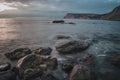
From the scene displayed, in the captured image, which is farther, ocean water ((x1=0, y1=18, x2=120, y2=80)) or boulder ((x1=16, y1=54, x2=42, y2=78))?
ocean water ((x1=0, y1=18, x2=120, y2=80))

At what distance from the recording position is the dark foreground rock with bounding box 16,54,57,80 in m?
16.6

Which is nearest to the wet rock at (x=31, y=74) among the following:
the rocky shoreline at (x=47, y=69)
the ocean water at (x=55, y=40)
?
the rocky shoreline at (x=47, y=69)

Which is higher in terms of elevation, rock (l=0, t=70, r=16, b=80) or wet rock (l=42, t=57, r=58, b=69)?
rock (l=0, t=70, r=16, b=80)

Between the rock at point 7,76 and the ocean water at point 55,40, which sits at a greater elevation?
the rock at point 7,76

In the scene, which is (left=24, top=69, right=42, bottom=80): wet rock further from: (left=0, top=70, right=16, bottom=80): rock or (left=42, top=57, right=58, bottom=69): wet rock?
(left=42, top=57, right=58, bottom=69): wet rock

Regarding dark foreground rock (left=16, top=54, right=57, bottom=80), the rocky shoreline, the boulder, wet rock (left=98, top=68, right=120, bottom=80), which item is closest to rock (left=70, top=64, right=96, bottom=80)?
the rocky shoreline

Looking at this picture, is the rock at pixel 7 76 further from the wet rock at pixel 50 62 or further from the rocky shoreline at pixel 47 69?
the wet rock at pixel 50 62

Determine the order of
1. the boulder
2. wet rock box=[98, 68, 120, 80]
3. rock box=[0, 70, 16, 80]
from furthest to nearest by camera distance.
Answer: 1. the boulder
2. wet rock box=[98, 68, 120, 80]
3. rock box=[0, 70, 16, 80]

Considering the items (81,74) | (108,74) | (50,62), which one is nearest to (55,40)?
(50,62)

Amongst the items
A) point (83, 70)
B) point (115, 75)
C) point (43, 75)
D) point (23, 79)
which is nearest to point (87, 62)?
point (115, 75)

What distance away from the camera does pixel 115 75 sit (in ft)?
59.4

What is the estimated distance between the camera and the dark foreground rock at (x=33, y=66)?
16.6 meters

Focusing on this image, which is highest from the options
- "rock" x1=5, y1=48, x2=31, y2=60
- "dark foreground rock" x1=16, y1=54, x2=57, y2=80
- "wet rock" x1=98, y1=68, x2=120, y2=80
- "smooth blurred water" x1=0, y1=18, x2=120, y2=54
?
"dark foreground rock" x1=16, y1=54, x2=57, y2=80

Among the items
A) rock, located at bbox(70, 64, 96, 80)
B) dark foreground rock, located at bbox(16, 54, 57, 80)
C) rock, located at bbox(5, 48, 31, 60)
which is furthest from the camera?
rock, located at bbox(5, 48, 31, 60)
